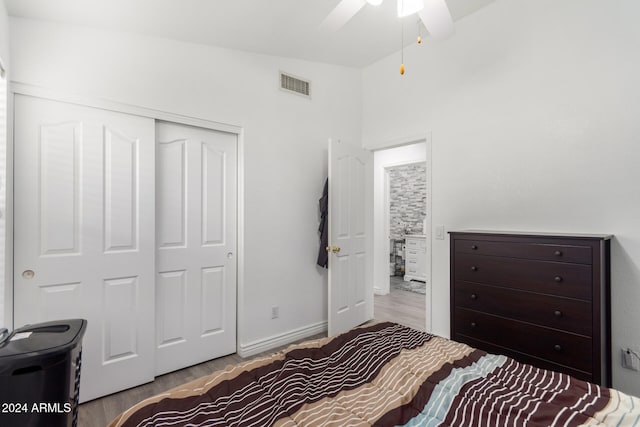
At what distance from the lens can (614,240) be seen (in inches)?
77.7

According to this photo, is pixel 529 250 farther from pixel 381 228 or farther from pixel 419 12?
pixel 381 228

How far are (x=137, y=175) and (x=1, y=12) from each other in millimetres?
1079

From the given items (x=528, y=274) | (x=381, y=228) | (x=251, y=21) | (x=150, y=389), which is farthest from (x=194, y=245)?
(x=381, y=228)

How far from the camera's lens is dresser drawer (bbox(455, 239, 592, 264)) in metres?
1.79

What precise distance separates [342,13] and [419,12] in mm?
406

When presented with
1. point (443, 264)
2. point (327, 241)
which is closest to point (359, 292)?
point (327, 241)

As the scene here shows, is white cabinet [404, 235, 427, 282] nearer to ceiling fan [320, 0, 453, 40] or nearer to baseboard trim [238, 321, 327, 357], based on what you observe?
baseboard trim [238, 321, 327, 357]

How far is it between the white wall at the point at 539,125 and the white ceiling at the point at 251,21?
0.42 m

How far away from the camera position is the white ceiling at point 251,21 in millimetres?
1889

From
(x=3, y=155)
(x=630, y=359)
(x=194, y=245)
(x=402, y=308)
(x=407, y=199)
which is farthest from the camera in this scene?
(x=407, y=199)

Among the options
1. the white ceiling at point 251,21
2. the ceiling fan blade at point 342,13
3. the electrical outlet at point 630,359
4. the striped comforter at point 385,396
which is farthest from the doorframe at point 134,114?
the electrical outlet at point 630,359

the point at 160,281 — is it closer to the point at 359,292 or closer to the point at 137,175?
the point at 137,175

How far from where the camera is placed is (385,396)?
114cm

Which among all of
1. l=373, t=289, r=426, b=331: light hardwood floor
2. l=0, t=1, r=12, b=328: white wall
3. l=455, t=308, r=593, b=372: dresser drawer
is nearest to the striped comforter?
l=455, t=308, r=593, b=372: dresser drawer
